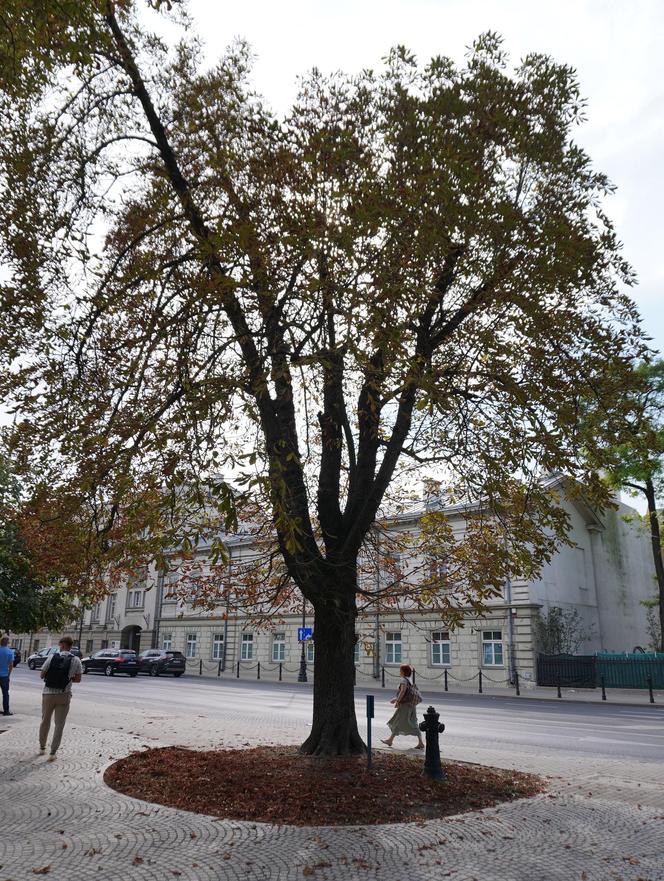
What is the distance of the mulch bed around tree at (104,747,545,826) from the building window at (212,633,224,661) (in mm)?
39546

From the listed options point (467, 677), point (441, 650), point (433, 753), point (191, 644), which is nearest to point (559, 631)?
point (467, 677)

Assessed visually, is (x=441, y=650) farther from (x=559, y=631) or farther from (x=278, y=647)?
(x=278, y=647)

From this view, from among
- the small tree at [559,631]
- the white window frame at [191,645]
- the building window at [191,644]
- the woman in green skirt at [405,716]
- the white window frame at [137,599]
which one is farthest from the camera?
the white window frame at [137,599]

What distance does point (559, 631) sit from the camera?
35062 millimetres

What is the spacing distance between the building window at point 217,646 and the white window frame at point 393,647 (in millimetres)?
14115

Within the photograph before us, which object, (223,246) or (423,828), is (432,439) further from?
Answer: (423,828)

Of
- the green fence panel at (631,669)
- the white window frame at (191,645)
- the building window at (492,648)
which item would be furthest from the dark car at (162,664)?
the green fence panel at (631,669)

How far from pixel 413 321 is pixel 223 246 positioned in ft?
9.05

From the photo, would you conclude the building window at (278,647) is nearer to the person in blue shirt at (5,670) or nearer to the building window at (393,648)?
the building window at (393,648)

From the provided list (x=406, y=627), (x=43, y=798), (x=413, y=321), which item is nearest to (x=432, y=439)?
(x=413, y=321)

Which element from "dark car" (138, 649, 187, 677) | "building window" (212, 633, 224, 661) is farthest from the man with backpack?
"building window" (212, 633, 224, 661)

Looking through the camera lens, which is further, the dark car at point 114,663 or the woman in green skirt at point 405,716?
the dark car at point 114,663

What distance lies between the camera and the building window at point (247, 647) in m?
46.1

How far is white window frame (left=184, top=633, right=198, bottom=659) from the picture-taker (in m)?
50.4
